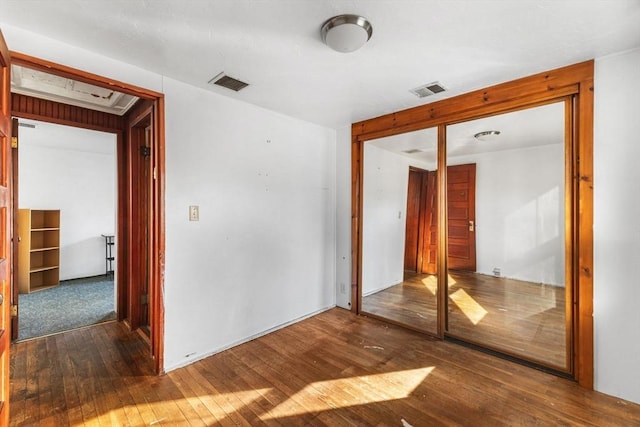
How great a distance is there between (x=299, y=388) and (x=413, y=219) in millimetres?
2299

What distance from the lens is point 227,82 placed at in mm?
2441

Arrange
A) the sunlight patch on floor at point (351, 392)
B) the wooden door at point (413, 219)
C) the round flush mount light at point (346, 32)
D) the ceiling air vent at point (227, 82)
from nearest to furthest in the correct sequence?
1. the round flush mount light at point (346, 32)
2. the sunlight patch on floor at point (351, 392)
3. the ceiling air vent at point (227, 82)
4. the wooden door at point (413, 219)

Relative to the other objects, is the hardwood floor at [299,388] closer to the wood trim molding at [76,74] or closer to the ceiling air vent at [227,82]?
the wood trim molding at [76,74]

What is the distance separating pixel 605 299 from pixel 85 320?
5055 millimetres

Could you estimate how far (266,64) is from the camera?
84.7 inches

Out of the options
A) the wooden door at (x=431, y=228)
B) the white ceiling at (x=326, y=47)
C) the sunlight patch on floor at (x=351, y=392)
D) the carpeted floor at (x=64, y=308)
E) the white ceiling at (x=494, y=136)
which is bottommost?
the sunlight patch on floor at (x=351, y=392)

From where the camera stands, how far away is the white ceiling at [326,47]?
154 centimetres

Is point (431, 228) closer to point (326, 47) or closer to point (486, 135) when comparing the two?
point (486, 135)

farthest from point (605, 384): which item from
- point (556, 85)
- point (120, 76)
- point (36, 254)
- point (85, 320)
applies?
point (36, 254)

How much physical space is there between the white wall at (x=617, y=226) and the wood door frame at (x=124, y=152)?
3331 millimetres

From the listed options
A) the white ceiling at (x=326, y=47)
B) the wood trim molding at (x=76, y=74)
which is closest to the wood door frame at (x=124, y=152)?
the wood trim molding at (x=76, y=74)

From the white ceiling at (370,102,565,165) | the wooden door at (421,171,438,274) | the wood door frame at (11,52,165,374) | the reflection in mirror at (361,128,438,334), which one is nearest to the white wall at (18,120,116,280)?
the wood door frame at (11,52,165,374)

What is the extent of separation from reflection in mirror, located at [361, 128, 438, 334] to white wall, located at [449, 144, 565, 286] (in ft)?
1.52

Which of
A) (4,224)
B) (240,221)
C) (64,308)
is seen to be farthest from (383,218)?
(64,308)
